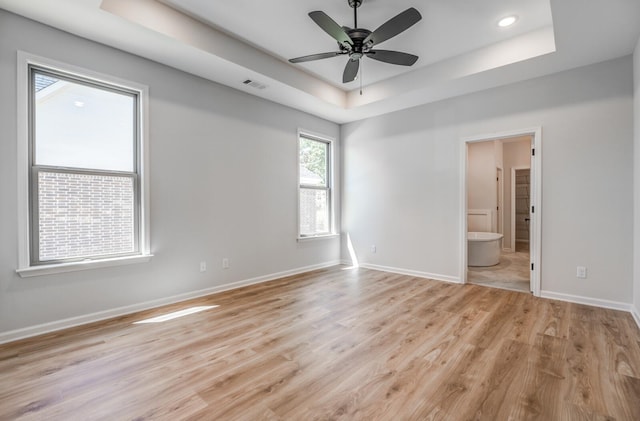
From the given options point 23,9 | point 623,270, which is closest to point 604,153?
point 623,270

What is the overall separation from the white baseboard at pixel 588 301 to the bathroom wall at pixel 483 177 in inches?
137

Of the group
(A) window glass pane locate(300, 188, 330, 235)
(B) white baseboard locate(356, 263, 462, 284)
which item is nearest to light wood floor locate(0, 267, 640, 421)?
(B) white baseboard locate(356, 263, 462, 284)

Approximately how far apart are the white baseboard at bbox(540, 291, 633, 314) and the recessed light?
10.4 ft

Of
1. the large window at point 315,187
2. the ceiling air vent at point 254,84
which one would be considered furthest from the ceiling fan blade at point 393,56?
the large window at point 315,187

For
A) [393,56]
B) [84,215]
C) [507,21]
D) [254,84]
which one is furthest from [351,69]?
[84,215]

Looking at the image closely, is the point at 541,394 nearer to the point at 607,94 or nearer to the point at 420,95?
the point at 607,94

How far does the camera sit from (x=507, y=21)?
303 cm

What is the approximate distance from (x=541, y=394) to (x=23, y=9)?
4.82 m

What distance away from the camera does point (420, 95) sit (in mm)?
4352

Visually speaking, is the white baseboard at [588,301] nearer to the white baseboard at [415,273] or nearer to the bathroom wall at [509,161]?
the white baseboard at [415,273]

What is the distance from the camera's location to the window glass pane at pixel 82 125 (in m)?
2.74

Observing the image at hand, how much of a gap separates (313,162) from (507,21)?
11.1 ft

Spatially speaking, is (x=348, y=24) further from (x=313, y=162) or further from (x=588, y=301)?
(x=588, y=301)

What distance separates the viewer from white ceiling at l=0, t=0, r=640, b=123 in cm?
259
